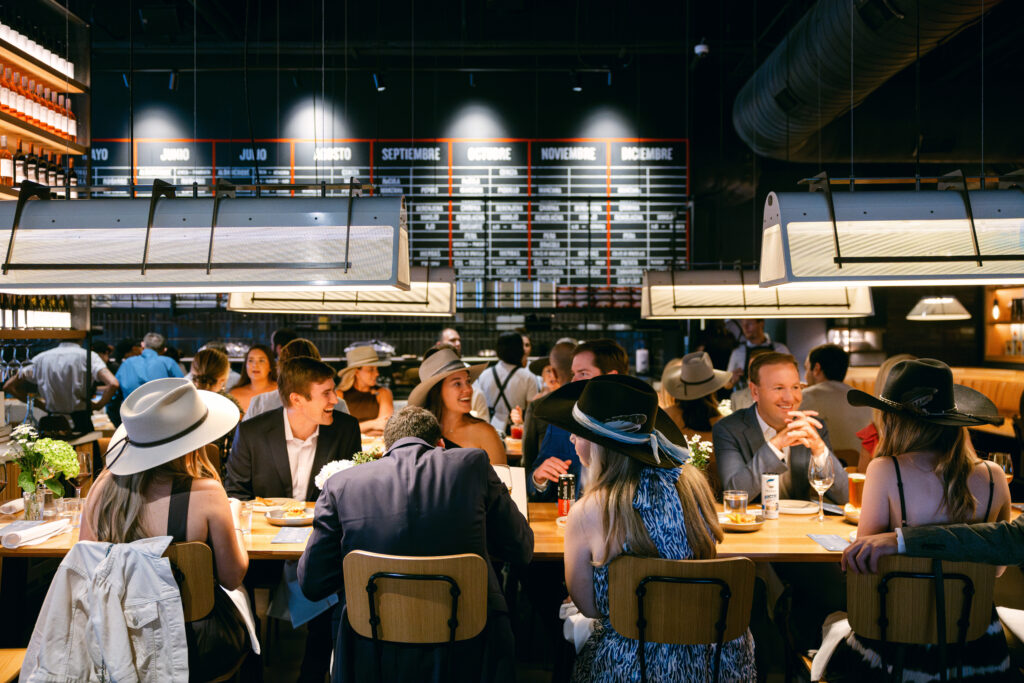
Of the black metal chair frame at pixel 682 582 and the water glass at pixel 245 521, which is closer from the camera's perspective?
the black metal chair frame at pixel 682 582

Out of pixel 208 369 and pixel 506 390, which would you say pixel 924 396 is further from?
pixel 208 369

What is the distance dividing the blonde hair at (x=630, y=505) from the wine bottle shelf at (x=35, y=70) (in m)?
4.89

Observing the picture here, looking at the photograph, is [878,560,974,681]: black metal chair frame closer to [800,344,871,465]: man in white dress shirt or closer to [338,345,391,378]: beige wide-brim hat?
[800,344,871,465]: man in white dress shirt

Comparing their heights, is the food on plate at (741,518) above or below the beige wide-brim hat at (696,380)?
below

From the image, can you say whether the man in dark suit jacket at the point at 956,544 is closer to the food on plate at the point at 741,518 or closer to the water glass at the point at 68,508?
the food on plate at the point at 741,518

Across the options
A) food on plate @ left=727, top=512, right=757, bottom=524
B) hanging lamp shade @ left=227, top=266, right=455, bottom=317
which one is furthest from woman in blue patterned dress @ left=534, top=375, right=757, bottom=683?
hanging lamp shade @ left=227, top=266, right=455, bottom=317

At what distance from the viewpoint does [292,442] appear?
Answer: 392 cm

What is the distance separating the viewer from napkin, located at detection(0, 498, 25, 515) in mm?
3414

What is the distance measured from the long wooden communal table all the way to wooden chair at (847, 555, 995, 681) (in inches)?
Result: 17.6

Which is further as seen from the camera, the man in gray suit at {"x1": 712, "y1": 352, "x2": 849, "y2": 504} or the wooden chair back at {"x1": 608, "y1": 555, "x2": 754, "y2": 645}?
the man in gray suit at {"x1": 712, "y1": 352, "x2": 849, "y2": 504}

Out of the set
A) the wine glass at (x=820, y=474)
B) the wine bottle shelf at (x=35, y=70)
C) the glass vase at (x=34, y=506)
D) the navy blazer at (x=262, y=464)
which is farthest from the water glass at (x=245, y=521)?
the wine bottle shelf at (x=35, y=70)

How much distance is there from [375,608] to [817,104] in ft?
17.9

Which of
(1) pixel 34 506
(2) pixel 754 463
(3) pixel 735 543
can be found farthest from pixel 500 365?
(1) pixel 34 506

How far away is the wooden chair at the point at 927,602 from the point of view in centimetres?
229
